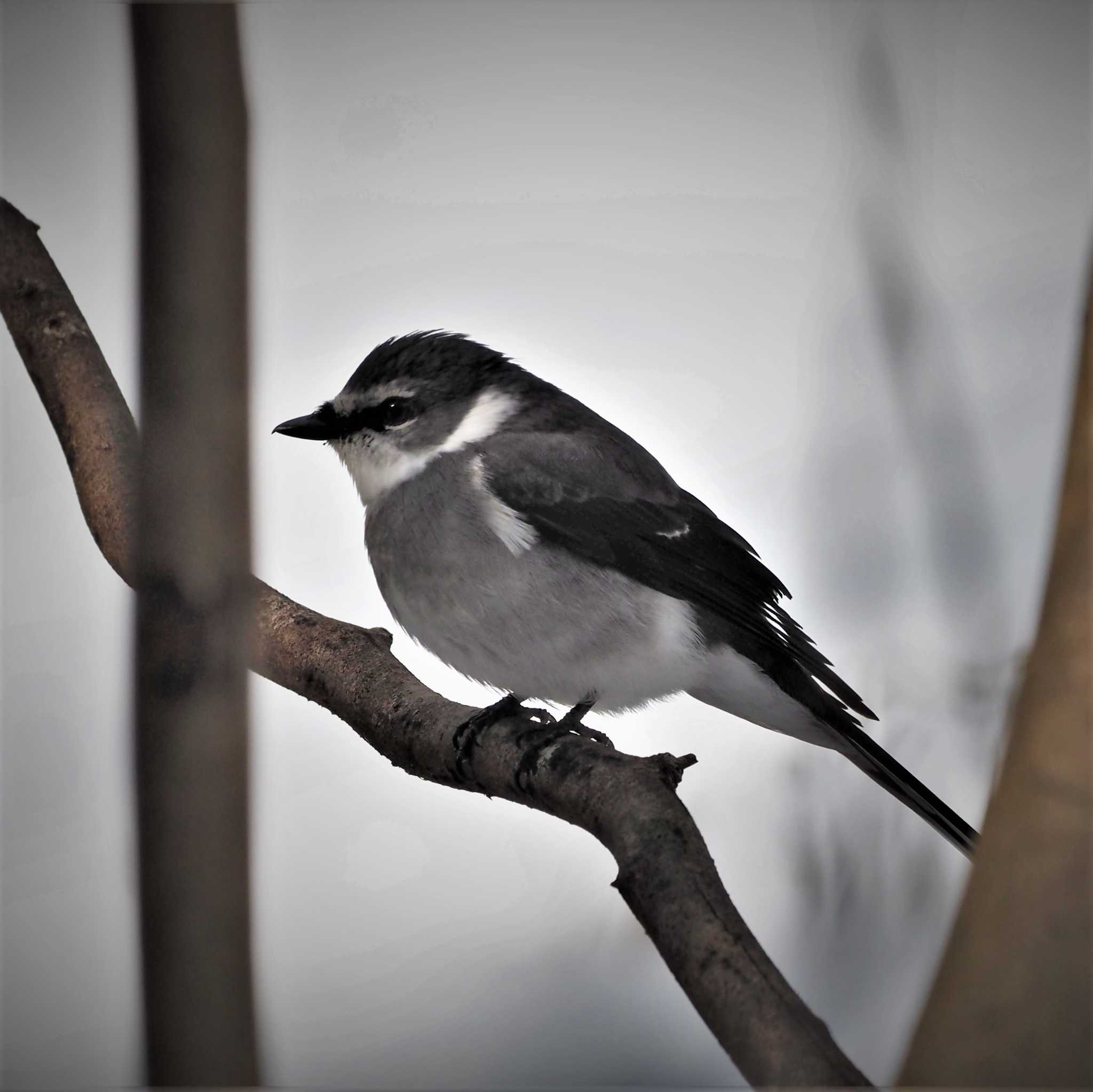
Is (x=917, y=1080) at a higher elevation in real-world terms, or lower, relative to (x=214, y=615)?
lower

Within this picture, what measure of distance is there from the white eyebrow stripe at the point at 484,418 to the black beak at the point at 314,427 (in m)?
0.11

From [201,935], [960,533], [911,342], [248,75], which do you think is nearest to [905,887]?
[960,533]

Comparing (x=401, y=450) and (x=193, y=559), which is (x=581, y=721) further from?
(x=193, y=559)

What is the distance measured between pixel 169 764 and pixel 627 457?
73 centimetres

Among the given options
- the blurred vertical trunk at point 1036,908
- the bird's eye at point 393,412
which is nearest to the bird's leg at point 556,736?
the bird's eye at point 393,412

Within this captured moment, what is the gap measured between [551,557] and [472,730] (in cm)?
19

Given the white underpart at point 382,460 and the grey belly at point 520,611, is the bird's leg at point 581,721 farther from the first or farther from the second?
the white underpart at point 382,460

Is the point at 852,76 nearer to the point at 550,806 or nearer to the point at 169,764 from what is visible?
the point at 550,806

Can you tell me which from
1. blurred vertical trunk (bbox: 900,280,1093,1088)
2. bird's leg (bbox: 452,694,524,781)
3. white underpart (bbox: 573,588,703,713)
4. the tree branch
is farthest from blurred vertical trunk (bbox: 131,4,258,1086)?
white underpart (bbox: 573,588,703,713)

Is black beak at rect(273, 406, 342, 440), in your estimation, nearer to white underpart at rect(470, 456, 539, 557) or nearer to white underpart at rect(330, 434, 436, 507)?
white underpart at rect(330, 434, 436, 507)

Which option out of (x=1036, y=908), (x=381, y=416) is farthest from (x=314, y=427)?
(x=1036, y=908)

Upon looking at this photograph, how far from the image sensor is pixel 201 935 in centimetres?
54

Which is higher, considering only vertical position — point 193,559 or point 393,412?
point 393,412

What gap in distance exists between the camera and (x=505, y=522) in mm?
1102
